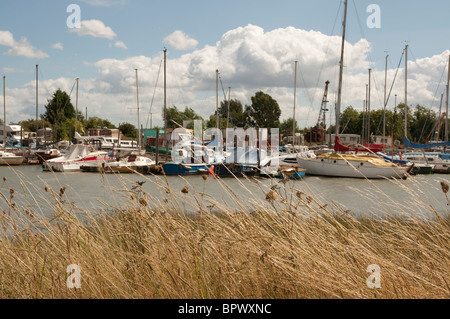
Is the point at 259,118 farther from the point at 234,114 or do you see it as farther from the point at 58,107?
the point at 58,107

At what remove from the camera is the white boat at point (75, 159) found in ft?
121

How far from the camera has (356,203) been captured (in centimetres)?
2012

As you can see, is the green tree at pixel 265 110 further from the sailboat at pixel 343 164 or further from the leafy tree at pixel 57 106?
the sailboat at pixel 343 164

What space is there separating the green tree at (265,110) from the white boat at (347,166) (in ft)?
171

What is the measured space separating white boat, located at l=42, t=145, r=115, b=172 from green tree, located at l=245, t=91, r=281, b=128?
168 feet

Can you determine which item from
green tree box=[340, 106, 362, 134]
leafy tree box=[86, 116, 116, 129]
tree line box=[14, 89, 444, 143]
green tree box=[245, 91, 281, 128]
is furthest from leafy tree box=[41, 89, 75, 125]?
green tree box=[340, 106, 362, 134]

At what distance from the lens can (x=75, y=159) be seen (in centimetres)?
3794

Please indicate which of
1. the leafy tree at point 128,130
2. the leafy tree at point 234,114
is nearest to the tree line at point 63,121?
the leafy tree at point 128,130

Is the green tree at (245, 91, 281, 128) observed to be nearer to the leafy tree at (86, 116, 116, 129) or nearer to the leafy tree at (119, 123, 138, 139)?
the leafy tree at (119, 123, 138, 139)

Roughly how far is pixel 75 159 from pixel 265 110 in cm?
5519

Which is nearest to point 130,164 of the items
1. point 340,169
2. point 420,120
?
point 340,169

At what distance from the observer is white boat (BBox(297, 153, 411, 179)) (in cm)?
3184
